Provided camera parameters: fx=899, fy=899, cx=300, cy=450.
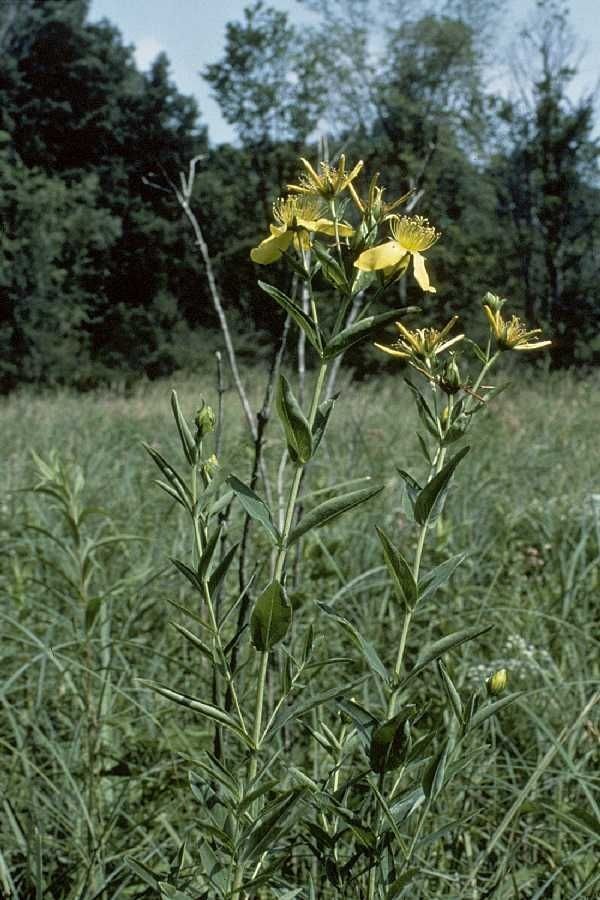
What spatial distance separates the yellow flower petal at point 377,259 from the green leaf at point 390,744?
29 centimetres

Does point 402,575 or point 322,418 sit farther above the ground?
point 322,418

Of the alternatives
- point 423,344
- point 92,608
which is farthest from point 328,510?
point 92,608

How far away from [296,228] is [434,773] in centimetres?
40

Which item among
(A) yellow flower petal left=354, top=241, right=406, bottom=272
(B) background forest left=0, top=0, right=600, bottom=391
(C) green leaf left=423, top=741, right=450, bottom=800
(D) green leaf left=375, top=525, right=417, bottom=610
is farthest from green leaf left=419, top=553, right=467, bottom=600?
(B) background forest left=0, top=0, right=600, bottom=391

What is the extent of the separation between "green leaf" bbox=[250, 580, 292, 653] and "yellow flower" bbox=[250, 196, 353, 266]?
0.76 ft

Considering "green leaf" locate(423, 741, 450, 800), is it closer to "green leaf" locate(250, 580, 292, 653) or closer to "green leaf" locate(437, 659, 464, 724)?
"green leaf" locate(437, 659, 464, 724)

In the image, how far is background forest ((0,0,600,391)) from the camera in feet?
53.4

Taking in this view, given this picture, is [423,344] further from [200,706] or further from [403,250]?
[200,706]

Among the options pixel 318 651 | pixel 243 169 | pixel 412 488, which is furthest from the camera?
pixel 243 169

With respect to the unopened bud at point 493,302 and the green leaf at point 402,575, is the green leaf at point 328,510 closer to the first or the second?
the green leaf at point 402,575

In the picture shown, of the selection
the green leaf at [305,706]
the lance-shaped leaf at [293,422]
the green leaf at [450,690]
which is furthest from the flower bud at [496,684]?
the lance-shaped leaf at [293,422]

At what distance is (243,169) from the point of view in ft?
60.3

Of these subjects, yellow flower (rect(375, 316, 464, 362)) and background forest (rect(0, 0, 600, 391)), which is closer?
yellow flower (rect(375, 316, 464, 362))

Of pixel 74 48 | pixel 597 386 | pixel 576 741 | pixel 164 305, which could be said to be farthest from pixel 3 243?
pixel 576 741
